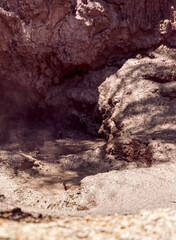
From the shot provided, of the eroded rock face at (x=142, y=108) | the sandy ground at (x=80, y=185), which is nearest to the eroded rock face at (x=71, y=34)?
the eroded rock face at (x=142, y=108)

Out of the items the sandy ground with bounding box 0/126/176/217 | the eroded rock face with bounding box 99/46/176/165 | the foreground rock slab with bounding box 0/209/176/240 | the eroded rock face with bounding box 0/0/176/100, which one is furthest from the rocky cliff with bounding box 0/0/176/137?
the foreground rock slab with bounding box 0/209/176/240

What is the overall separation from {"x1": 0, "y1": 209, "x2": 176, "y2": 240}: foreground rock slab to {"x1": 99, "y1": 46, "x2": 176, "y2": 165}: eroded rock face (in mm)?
1431

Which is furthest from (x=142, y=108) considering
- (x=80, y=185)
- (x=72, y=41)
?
(x=80, y=185)

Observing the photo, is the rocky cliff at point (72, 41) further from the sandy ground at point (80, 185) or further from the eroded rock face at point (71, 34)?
the sandy ground at point (80, 185)

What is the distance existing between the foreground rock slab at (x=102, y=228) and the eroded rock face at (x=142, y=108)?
1.43m

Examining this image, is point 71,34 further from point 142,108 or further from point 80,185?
point 80,185

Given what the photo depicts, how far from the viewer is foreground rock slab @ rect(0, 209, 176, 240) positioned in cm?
141

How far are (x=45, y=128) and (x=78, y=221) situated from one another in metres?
3.77

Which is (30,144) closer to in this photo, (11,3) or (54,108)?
(54,108)

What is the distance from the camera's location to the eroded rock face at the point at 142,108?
131 inches

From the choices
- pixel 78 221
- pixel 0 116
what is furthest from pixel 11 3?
pixel 78 221

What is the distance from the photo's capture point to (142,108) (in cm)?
421

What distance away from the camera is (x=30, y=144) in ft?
14.7

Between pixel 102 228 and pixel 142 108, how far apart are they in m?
2.86
